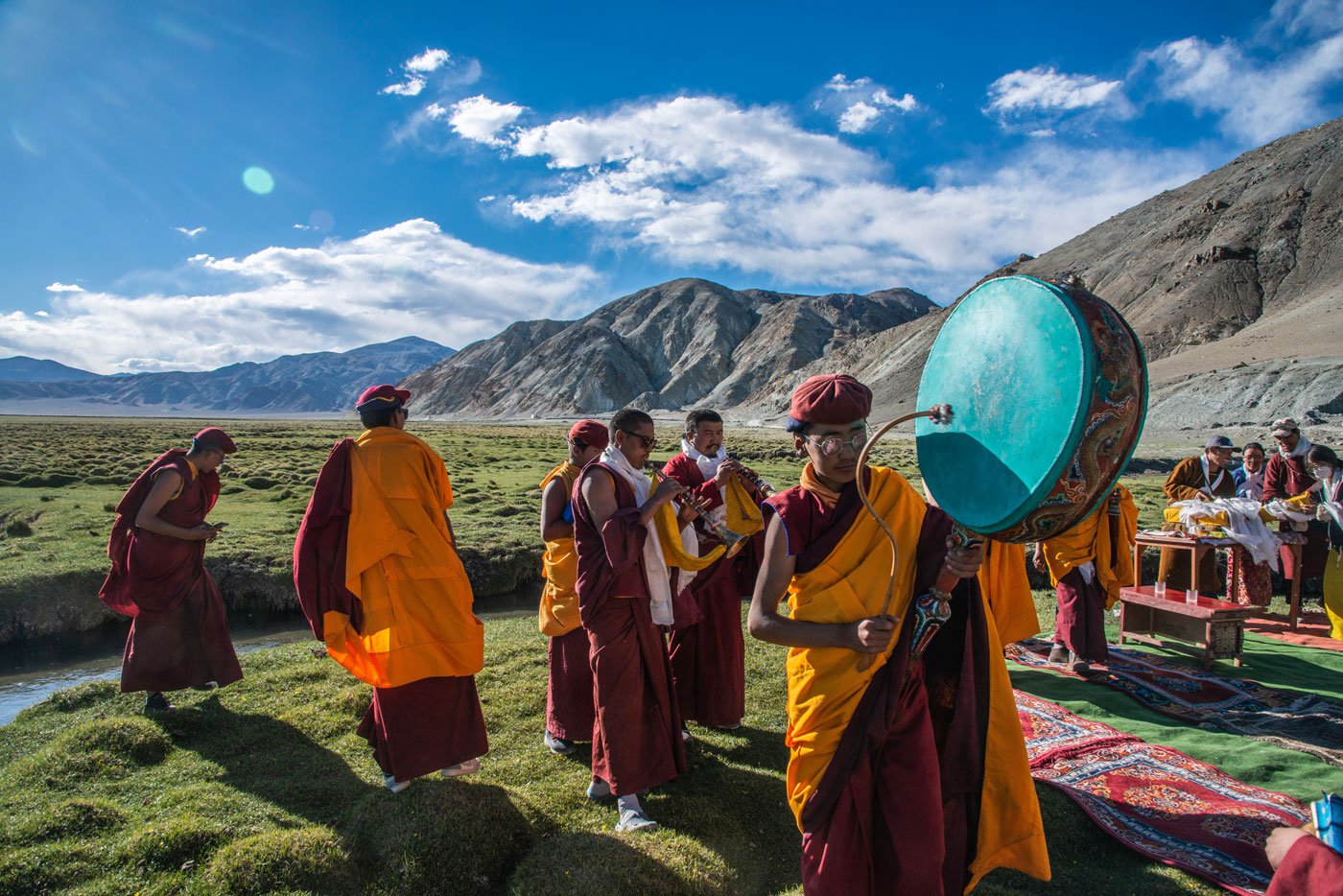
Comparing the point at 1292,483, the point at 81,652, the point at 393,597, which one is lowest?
the point at 81,652

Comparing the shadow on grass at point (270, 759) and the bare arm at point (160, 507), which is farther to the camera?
the bare arm at point (160, 507)

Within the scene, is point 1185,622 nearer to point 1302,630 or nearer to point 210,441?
point 1302,630

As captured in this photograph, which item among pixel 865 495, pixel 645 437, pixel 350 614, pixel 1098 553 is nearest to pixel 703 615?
pixel 645 437

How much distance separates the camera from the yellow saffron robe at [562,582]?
511cm

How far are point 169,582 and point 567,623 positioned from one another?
362cm

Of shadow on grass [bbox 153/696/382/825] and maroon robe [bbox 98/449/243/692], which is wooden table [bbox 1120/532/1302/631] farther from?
maroon robe [bbox 98/449/243/692]

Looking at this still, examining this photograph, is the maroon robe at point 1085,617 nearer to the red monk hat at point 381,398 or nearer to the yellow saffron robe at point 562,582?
the yellow saffron robe at point 562,582

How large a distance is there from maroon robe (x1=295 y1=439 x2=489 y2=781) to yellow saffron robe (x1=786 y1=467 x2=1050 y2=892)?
2501mm

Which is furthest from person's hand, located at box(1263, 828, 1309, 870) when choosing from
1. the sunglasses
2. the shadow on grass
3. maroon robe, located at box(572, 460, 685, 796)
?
the shadow on grass

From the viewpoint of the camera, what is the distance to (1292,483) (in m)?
8.95

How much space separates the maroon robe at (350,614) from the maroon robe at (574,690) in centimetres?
82

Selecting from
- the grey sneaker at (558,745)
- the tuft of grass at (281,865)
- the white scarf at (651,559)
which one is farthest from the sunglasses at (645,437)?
the tuft of grass at (281,865)

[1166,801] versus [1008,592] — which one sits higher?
[1008,592]

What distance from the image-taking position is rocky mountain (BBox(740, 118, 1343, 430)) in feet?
138
